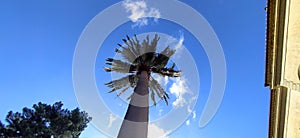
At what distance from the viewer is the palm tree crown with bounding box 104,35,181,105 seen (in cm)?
1330

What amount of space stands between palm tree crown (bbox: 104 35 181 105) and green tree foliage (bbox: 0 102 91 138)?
8.40 feet

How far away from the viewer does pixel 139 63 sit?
43.6 ft

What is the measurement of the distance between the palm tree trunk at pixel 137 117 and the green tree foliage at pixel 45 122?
8.65 feet

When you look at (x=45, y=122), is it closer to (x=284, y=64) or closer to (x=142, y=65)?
(x=142, y=65)

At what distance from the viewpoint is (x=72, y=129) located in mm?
11336

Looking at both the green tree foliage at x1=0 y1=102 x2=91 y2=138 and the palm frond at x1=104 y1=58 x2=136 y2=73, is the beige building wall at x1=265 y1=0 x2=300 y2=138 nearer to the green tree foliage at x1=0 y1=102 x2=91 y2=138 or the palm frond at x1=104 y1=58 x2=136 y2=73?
the palm frond at x1=104 y1=58 x2=136 y2=73

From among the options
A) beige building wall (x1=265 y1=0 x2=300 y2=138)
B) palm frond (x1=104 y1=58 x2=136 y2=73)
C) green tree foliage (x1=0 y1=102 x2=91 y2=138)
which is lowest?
green tree foliage (x1=0 y1=102 x2=91 y2=138)

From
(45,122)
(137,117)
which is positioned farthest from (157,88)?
(45,122)

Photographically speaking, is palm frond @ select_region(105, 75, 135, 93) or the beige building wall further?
palm frond @ select_region(105, 75, 135, 93)

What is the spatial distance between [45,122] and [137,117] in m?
3.91

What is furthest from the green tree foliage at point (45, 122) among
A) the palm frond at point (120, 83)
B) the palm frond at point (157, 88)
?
the palm frond at point (157, 88)

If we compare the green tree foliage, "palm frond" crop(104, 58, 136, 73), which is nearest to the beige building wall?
"palm frond" crop(104, 58, 136, 73)

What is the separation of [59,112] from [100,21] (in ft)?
15.1

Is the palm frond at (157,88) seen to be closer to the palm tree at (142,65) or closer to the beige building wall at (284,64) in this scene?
the palm tree at (142,65)
